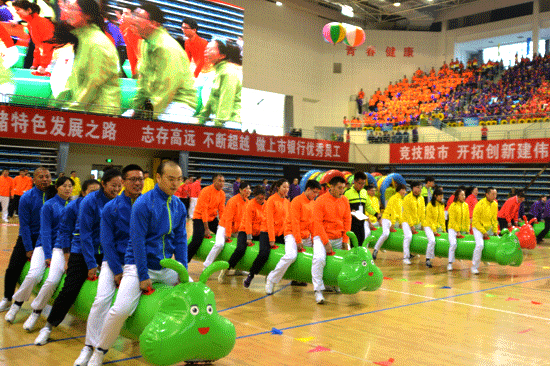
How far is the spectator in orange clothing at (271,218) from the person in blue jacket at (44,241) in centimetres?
262

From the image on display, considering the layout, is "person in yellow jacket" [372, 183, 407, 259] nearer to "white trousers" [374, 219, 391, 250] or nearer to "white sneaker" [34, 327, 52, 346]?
"white trousers" [374, 219, 391, 250]

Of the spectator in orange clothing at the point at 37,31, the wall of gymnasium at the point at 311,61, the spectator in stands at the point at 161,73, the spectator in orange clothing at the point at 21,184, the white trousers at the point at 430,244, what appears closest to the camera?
the white trousers at the point at 430,244

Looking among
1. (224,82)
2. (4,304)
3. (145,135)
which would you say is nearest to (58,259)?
(4,304)

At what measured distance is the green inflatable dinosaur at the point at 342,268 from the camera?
5547 millimetres

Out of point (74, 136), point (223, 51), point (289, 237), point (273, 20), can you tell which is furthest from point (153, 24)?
point (289, 237)

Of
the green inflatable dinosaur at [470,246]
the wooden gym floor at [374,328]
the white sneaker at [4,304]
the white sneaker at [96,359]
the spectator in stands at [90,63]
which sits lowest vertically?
the wooden gym floor at [374,328]

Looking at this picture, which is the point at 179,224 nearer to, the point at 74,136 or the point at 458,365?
the point at 458,365

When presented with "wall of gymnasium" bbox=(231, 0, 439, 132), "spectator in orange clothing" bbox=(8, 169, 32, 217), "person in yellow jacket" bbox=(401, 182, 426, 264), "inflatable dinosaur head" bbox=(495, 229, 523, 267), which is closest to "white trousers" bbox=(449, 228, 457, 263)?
"person in yellow jacket" bbox=(401, 182, 426, 264)

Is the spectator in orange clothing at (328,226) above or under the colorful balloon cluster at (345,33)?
under

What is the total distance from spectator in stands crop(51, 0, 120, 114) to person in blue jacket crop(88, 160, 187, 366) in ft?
47.8

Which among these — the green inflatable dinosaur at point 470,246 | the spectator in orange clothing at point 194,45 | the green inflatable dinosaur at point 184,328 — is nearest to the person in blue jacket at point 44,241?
the green inflatable dinosaur at point 184,328

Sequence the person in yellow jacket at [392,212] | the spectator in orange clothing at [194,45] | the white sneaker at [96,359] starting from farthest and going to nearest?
the spectator in orange clothing at [194,45]
the person in yellow jacket at [392,212]
the white sneaker at [96,359]

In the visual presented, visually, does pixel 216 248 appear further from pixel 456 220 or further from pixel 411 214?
pixel 456 220

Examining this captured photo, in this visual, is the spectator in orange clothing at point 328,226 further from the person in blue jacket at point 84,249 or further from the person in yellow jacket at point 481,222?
the person in yellow jacket at point 481,222
